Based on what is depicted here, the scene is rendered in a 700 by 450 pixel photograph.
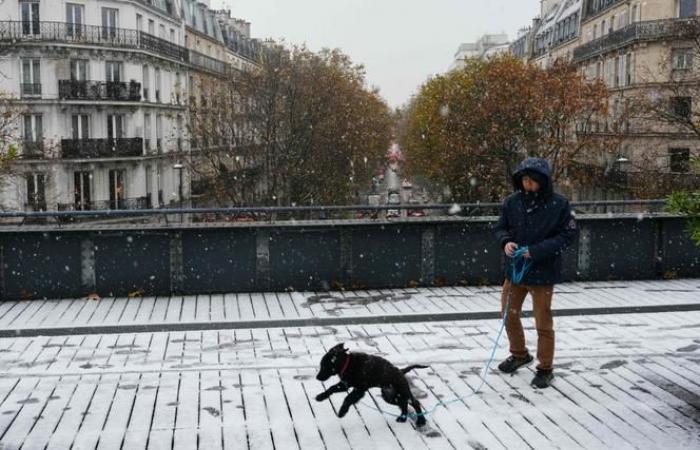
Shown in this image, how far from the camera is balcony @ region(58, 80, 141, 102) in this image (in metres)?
44.5

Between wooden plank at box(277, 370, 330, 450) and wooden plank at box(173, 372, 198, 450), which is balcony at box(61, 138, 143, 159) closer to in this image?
wooden plank at box(173, 372, 198, 450)

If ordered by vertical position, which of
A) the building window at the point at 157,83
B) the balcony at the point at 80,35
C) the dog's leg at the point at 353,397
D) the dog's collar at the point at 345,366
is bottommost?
the dog's leg at the point at 353,397

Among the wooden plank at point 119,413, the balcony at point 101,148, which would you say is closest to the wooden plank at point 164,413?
the wooden plank at point 119,413

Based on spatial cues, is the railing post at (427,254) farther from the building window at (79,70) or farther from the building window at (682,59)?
the building window at (682,59)

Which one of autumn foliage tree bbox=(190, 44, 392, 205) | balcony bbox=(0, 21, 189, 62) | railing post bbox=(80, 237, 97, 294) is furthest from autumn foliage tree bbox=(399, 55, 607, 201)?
railing post bbox=(80, 237, 97, 294)

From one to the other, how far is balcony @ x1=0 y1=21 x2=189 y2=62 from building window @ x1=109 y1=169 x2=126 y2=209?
7.65m

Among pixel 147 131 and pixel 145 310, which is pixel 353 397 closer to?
pixel 145 310

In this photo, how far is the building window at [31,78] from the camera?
145 ft

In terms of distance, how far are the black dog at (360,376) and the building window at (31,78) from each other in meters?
43.0

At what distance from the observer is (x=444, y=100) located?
159ft

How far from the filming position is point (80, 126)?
4594 cm

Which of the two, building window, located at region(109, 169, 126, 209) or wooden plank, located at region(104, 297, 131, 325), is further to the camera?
building window, located at region(109, 169, 126, 209)

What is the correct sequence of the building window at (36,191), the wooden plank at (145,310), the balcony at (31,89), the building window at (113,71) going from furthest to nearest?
1. the building window at (113,71)
2. the balcony at (31,89)
3. the building window at (36,191)
4. the wooden plank at (145,310)

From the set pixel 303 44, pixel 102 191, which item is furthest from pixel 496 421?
Answer: pixel 102 191
